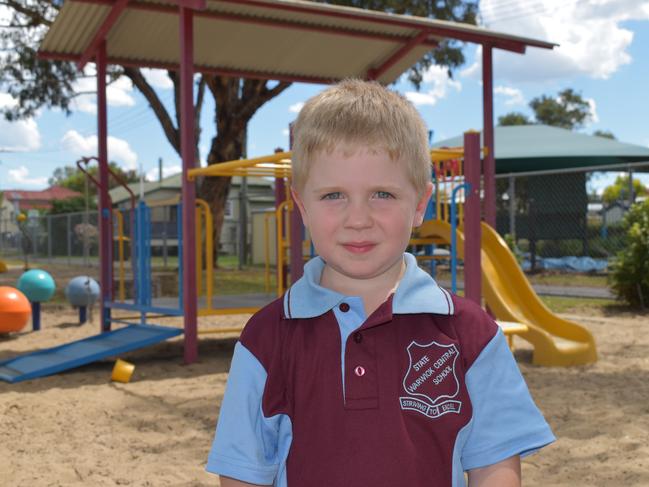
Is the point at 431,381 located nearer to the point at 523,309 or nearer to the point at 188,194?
the point at 188,194

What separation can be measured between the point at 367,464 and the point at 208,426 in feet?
10.7

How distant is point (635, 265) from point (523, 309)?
3780mm

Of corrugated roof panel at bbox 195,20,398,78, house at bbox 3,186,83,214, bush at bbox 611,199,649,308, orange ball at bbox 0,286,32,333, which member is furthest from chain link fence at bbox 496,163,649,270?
house at bbox 3,186,83,214

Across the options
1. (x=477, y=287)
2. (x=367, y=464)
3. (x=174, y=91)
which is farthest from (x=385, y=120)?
(x=174, y=91)

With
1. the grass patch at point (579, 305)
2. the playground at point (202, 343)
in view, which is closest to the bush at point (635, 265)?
the grass patch at point (579, 305)

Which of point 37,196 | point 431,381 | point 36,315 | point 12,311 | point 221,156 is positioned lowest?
point 36,315

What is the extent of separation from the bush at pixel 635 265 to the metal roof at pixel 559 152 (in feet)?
30.0

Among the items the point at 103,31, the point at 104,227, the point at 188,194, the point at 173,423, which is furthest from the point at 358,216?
the point at 104,227

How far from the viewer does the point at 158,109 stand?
56.9ft

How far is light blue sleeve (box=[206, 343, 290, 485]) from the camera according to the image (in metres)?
1.55

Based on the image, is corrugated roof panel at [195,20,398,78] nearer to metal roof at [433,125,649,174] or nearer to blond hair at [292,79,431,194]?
blond hair at [292,79,431,194]

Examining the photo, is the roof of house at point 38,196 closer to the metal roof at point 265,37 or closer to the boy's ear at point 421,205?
the metal roof at point 265,37

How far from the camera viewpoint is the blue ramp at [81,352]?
6199 millimetres

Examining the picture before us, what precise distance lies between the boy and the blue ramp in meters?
5.01
